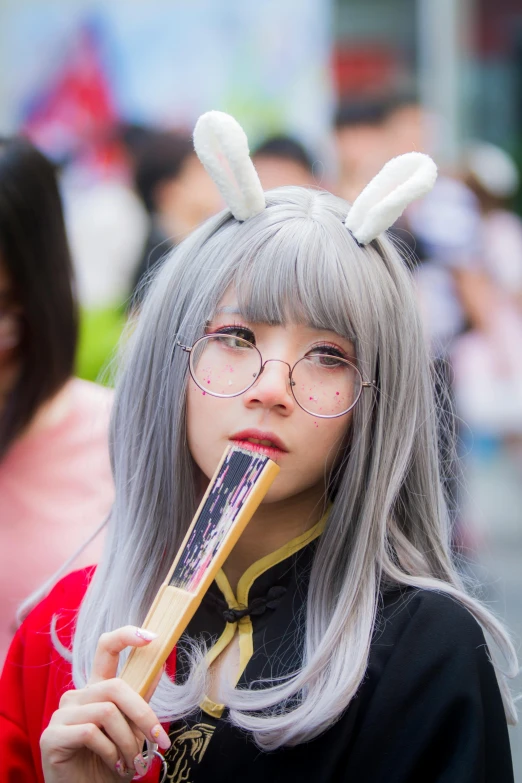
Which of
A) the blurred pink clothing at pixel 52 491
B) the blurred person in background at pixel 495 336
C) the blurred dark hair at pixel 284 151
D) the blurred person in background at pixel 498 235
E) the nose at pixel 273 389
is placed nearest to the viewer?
the nose at pixel 273 389

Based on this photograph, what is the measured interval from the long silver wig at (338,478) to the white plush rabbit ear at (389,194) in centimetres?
3

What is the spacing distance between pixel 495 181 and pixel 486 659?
536 centimetres

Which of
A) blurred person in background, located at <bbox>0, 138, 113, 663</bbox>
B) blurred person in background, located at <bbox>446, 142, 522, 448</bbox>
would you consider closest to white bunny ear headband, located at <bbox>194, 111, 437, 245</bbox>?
blurred person in background, located at <bbox>0, 138, 113, 663</bbox>

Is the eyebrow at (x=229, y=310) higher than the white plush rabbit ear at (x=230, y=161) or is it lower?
lower

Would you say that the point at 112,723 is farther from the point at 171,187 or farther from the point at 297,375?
the point at 171,187

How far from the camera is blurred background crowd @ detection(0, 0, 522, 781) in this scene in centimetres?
256

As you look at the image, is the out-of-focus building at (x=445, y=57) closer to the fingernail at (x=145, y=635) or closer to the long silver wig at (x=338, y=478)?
the long silver wig at (x=338, y=478)

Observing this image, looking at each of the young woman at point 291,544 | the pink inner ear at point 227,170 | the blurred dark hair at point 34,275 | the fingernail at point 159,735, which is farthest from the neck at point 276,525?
the blurred dark hair at point 34,275

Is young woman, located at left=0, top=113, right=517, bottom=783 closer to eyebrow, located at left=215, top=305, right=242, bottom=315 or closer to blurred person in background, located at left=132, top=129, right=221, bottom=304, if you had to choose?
eyebrow, located at left=215, top=305, right=242, bottom=315

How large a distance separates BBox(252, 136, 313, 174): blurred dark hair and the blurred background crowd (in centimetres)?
1

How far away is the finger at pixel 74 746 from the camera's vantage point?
4.82 feet

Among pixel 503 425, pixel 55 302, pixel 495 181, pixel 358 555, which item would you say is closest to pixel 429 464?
pixel 358 555

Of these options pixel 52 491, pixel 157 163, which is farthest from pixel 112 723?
pixel 157 163

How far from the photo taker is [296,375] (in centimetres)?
166
